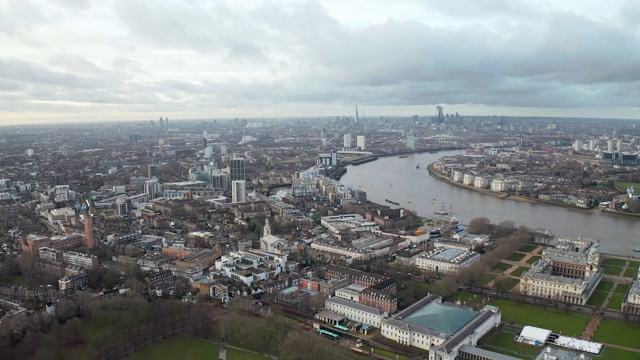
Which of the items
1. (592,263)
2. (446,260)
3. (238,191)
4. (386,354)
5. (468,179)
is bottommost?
(386,354)

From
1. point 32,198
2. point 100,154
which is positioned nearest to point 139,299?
point 32,198

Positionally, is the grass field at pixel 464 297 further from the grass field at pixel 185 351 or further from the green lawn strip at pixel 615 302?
the grass field at pixel 185 351

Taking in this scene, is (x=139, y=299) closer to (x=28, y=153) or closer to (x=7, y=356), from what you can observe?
(x=7, y=356)

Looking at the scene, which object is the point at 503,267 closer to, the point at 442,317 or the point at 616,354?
the point at 442,317

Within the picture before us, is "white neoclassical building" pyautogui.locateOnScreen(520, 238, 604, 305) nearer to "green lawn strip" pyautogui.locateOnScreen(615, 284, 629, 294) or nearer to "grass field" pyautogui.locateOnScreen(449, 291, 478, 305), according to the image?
"green lawn strip" pyautogui.locateOnScreen(615, 284, 629, 294)

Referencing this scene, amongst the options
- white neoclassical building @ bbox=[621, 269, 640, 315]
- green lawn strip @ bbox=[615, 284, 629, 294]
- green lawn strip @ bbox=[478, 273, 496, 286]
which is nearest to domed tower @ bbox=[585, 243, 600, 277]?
green lawn strip @ bbox=[615, 284, 629, 294]

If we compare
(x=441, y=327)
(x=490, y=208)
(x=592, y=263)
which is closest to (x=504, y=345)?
(x=441, y=327)
